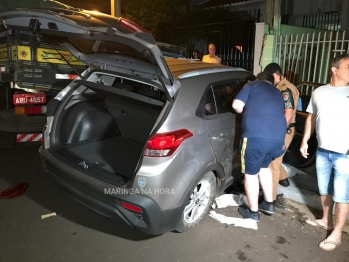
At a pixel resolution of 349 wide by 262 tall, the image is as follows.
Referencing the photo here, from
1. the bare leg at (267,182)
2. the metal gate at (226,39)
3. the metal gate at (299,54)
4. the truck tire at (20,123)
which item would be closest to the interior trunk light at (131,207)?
the bare leg at (267,182)

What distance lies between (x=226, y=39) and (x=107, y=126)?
19.0 feet

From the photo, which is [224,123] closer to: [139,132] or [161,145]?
[161,145]

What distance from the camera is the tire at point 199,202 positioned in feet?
10.7

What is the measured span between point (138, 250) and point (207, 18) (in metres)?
9.76

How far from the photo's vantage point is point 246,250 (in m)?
3.16

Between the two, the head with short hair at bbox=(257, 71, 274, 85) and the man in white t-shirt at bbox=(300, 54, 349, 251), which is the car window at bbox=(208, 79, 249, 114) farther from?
the man in white t-shirt at bbox=(300, 54, 349, 251)

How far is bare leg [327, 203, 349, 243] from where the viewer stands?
10.5 ft

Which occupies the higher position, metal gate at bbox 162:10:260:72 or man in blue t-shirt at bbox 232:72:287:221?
metal gate at bbox 162:10:260:72

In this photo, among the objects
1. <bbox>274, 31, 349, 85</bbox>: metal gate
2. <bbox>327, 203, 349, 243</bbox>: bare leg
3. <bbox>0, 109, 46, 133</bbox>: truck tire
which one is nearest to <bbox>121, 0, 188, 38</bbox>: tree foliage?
<bbox>274, 31, 349, 85</bbox>: metal gate

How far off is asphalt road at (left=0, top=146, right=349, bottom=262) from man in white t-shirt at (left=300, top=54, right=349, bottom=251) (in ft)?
1.11

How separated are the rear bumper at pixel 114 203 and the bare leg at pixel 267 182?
49.9 inches

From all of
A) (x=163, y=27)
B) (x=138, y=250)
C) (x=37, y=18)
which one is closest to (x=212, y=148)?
(x=138, y=250)

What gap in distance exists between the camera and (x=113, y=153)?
3855mm

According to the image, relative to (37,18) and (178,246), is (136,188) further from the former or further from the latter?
(37,18)
